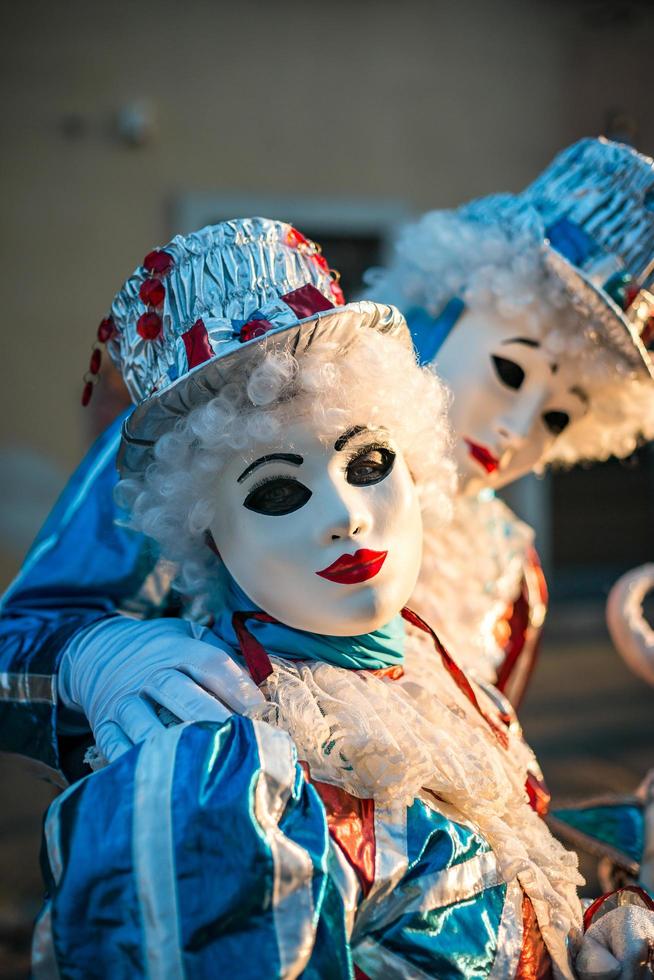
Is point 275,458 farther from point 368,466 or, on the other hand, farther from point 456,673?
point 456,673

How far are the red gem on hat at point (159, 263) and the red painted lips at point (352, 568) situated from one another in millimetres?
596

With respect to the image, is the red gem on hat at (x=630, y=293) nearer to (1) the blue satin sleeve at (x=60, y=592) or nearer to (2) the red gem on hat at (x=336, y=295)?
(2) the red gem on hat at (x=336, y=295)

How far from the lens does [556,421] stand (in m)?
2.67

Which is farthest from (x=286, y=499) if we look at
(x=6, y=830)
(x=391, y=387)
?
(x=6, y=830)

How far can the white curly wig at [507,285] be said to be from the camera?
2.56 m

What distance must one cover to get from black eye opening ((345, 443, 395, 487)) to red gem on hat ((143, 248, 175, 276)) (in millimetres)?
466

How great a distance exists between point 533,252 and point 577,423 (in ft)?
1.70

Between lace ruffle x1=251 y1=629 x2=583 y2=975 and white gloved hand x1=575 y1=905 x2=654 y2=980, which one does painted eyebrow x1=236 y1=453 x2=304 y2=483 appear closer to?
lace ruffle x1=251 y1=629 x2=583 y2=975

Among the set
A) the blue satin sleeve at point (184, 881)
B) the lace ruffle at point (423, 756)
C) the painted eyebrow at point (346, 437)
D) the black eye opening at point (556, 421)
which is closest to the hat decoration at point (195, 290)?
the painted eyebrow at point (346, 437)

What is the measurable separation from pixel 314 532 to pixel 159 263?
0.55m

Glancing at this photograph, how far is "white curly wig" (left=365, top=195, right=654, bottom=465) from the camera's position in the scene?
8.41ft

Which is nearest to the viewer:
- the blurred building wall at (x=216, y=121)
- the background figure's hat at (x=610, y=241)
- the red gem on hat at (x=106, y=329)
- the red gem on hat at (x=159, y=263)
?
the red gem on hat at (x=159, y=263)

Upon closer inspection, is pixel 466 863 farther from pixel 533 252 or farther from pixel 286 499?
pixel 533 252

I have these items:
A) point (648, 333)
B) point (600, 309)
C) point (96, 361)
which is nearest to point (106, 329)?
point (96, 361)
